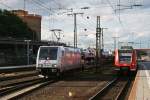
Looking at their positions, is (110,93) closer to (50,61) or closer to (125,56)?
(50,61)

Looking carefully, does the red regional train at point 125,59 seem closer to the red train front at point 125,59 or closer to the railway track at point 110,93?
the red train front at point 125,59

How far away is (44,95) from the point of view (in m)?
21.7

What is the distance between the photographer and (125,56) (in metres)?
41.8

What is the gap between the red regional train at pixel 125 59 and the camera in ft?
136

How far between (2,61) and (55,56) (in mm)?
39631

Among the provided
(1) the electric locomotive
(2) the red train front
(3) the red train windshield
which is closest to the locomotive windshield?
(1) the electric locomotive

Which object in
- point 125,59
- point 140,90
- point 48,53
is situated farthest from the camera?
point 125,59

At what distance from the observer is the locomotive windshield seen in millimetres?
34019

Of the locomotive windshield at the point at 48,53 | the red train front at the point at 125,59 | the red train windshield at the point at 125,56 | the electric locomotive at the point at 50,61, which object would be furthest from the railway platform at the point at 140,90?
the red train windshield at the point at 125,56

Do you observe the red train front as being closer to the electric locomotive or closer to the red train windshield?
the red train windshield

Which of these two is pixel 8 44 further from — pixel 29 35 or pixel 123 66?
pixel 123 66

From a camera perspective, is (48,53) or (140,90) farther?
(48,53)

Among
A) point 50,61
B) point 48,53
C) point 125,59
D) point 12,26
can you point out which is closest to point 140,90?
point 50,61

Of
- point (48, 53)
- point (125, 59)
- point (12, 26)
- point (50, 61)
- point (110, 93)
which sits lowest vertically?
point (110, 93)
